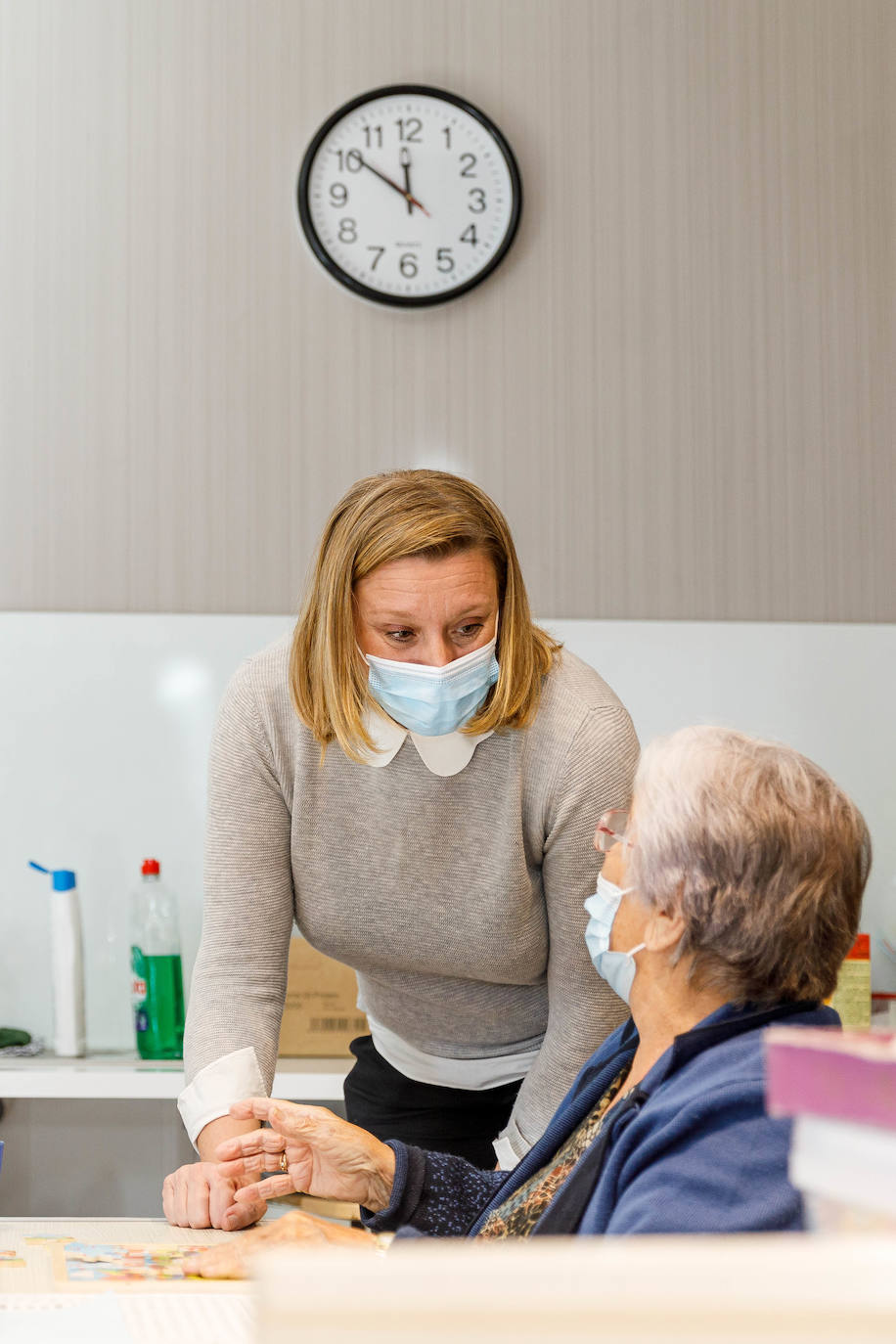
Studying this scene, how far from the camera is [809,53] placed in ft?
8.46

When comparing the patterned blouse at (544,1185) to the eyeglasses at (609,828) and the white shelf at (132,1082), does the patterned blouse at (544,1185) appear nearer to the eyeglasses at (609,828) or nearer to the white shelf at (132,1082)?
the eyeglasses at (609,828)

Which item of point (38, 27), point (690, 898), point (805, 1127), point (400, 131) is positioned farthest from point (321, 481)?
point (805, 1127)

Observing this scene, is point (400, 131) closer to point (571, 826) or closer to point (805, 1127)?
point (571, 826)

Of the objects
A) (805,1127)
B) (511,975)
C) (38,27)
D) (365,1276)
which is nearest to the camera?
(365,1276)

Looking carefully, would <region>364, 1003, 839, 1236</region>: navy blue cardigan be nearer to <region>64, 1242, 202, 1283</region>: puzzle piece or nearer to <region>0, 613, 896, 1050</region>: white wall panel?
<region>64, 1242, 202, 1283</region>: puzzle piece

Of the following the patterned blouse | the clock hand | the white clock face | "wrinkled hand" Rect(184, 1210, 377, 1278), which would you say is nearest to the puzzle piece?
"wrinkled hand" Rect(184, 1210, 377, 1278)

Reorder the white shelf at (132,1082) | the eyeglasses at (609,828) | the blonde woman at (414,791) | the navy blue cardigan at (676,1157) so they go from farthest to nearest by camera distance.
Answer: the white shelf at (132,1082) → the blonde woman at (414,791) → the eyeglasses at (609,828) → the navy blue cardigan at (676,1157)

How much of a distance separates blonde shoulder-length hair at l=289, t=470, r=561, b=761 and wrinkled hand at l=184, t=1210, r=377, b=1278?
1.62 ft

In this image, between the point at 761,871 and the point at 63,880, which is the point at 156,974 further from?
the point at 761,871

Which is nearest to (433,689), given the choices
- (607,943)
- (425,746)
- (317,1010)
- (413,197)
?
(425,746)

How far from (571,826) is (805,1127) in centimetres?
95

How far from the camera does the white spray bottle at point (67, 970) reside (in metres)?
2.27

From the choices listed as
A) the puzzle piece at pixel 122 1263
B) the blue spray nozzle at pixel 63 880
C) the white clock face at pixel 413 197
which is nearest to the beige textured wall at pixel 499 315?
the white clock face at pixel 413 197

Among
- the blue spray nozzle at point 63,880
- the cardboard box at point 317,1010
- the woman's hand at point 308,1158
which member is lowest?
the cardboard box at point 317,1010
